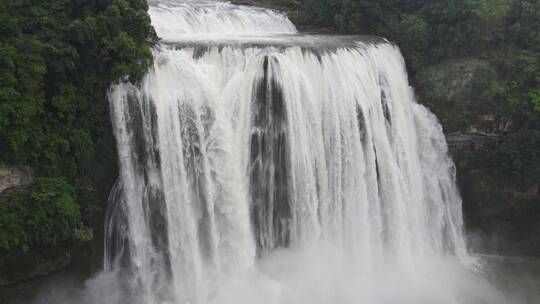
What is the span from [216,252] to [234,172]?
2.48m

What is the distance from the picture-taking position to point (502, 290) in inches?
708

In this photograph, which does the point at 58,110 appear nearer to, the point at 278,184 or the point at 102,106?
the point at 102,106

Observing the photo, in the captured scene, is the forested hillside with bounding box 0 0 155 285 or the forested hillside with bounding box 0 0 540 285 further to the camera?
the forested hillside with bounding box 0 0 540 285

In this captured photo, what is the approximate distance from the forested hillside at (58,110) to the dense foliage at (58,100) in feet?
0.08

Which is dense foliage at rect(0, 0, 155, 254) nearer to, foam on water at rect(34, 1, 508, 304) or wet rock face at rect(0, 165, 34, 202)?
wet rock face at rect(0, 165, 34, 202)

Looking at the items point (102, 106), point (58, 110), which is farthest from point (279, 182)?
point (58, 110)

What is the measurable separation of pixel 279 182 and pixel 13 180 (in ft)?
25.0

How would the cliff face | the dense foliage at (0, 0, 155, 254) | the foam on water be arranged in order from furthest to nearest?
1. the cliff face
2. the foam on water
3. the dense foliage at (0, 0, 155, 254)

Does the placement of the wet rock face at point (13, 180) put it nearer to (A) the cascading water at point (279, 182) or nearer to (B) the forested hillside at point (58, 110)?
(B) the forested hillside at point (58, 110)

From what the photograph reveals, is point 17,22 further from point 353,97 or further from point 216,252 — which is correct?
point 353,97

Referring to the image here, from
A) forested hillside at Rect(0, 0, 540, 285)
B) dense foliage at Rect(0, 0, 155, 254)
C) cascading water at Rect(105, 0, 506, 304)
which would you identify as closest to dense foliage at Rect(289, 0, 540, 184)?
forested hillside at Rect(0, 0, 540, 285)

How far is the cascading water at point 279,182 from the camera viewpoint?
14.9 m

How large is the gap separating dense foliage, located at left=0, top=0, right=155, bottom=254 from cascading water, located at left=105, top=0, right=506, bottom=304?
72cm

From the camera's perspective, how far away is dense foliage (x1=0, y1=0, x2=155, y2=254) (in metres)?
13.0
